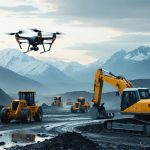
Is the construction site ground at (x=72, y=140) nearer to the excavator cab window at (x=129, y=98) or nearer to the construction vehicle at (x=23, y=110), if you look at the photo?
the excavator cab window at (x=129, y=98)

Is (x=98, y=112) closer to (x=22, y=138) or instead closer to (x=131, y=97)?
(x=131, y=97)

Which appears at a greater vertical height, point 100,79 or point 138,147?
point 100,79

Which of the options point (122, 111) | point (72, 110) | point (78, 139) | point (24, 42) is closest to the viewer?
point (78, 139)

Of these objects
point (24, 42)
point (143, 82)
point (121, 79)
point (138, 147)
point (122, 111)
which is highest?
point (143, 82)

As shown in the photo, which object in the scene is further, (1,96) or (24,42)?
(1,96)

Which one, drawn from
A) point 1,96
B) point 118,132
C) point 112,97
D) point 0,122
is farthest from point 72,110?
point 112,97

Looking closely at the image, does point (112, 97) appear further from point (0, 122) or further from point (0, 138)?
point (0, 138)

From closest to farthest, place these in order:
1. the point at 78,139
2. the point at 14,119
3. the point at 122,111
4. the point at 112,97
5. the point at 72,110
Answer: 1. the point at 78,139
2. the point at 122,111
3. the point at 14,119
4. the point at 72,110
5. the point at 112,97

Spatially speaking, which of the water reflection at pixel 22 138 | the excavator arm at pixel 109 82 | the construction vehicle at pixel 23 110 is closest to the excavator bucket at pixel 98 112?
the excavator arm at pixel 109 82
